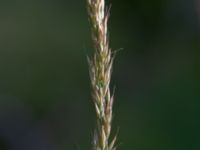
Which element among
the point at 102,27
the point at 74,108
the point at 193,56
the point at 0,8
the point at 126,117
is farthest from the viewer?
the point at 0,8

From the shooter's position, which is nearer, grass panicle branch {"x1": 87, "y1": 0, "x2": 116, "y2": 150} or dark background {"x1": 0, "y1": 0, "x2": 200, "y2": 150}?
grass panicle branch {"x1": 87, "y1": 0, "x2": 116, "y2": 150}

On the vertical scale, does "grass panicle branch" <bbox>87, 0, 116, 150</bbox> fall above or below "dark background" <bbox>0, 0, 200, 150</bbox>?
above

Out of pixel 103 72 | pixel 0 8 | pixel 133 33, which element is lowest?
pixel 133 33

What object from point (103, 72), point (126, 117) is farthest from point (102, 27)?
point (126, 117)

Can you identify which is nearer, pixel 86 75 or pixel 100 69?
pixel 100 69

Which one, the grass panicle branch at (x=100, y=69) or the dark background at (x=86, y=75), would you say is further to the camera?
the dark background at (x=86, y=75)

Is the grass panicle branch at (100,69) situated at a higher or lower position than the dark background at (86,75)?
higher

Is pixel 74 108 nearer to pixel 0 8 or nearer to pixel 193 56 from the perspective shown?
pixel 193 56

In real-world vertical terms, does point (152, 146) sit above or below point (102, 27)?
below
